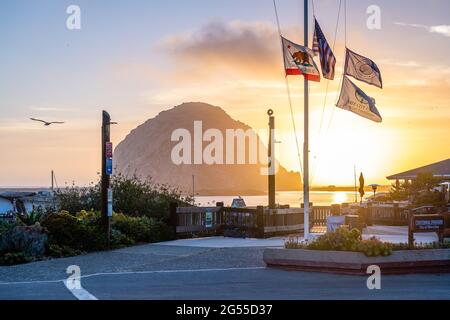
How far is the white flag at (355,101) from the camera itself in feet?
58.6

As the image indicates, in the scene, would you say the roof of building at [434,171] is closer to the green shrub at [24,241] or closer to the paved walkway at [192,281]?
the paved walkway at [192,281]

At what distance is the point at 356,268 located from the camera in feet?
46.7

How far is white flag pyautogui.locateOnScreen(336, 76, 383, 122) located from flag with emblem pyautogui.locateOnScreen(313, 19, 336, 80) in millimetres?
604

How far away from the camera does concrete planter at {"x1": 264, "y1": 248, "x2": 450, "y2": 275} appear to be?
46.9 feet

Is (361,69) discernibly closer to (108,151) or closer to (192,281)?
(108,151)

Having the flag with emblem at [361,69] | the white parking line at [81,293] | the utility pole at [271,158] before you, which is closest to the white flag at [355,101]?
the flag with emblem at [361,69]

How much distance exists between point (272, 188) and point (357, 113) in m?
9.94

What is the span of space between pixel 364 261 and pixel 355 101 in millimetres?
5190

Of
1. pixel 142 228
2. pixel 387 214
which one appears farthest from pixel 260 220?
pixel 387 214

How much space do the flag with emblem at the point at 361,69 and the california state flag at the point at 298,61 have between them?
955 millimetres

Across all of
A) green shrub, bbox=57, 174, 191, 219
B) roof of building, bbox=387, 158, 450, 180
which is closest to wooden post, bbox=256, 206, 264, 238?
green shrub, bbox=57, 174, 191, 219

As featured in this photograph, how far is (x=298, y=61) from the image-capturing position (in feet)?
58.3

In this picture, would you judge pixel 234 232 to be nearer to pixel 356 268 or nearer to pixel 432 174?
pixel 356 268
